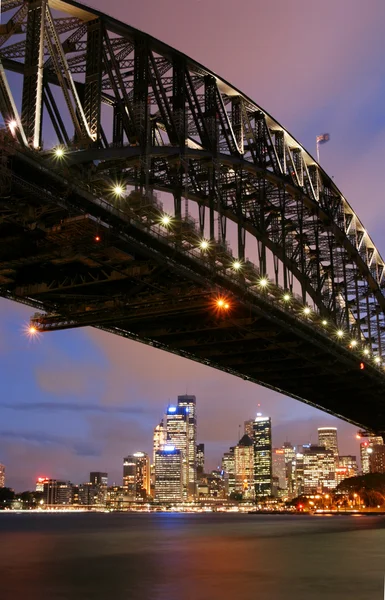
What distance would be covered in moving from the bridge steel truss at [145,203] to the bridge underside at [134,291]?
0.11 meters

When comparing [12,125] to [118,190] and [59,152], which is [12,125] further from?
[118,190]

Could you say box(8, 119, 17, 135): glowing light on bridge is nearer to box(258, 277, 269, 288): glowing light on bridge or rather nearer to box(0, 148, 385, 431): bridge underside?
box(0, 148, 385, 431): bridge underside

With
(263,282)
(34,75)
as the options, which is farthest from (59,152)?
(263,282)

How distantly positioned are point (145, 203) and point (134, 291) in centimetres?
990

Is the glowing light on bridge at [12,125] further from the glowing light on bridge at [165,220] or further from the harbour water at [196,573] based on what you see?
the harbour water at [196,573]

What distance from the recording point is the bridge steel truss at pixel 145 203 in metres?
33.2

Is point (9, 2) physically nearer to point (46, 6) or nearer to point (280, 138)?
point (46, 6)

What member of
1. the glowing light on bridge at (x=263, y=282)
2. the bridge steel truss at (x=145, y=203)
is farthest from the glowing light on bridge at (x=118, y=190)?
the glowing light on bridge at (x=263, y=282)

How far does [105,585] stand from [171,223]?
1861 cm

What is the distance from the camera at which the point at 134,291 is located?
151 ft

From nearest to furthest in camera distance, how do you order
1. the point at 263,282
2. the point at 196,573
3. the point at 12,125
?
the point at 12,125 → the point at 196,573 → the point at 263,282

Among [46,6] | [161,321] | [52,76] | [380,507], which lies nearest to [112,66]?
[52,76]

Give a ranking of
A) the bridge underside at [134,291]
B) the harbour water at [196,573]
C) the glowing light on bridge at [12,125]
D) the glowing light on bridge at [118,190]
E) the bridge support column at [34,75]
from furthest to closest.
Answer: the glowing light on bridge at [118,190] < the bridge underside at [134,291] < the bridge support column at [34,75] < the glowing light on bridge at [12,125] < the harbour water at [196,573]

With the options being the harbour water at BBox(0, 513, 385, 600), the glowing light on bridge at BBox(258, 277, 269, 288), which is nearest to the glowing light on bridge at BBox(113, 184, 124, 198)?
the glowing light on bridge at BBox(258, 277, 269, 288)
